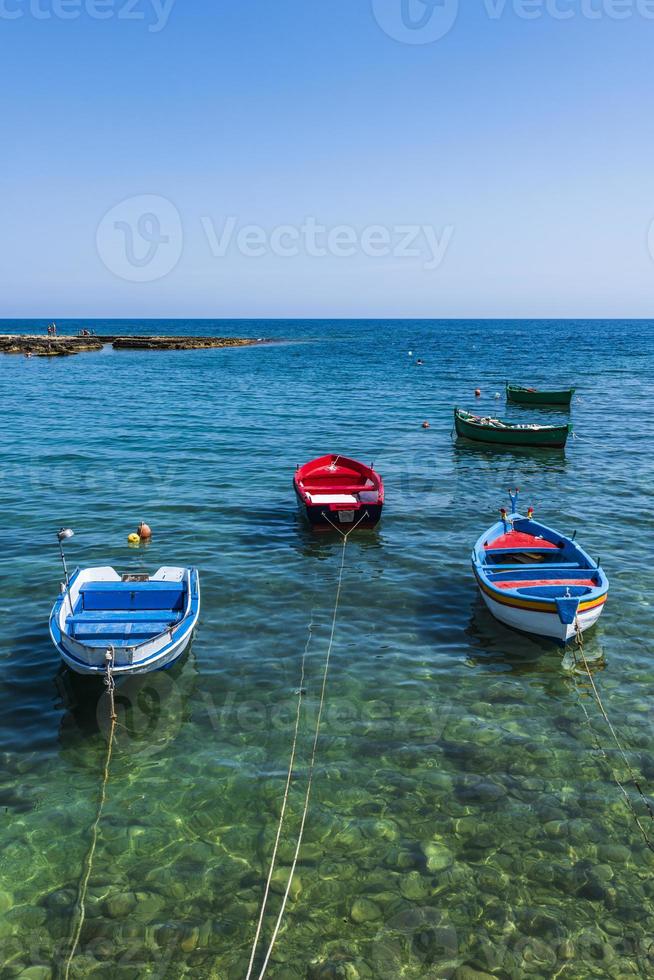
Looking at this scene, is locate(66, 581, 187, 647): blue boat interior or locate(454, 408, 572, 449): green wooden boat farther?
locate(454, 408, 572, 449): green wooden boat

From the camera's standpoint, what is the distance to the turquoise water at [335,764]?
8.70m

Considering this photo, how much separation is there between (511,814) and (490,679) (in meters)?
3.98

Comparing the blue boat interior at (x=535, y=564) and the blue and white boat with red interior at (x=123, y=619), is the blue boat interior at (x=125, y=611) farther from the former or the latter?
the blue boat interior at (x=535, y=564)

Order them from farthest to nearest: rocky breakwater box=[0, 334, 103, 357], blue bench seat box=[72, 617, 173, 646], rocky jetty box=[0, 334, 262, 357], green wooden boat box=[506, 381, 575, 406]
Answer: rocky jetty box=[0, 334, 262, 357] → rocky breakwater box=[0, 334, 103, 357] → green wooden boat box=[506, 381, 575, 406] → blue bench seat box=[72, 617, 173, 646]

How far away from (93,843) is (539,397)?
49.9 m

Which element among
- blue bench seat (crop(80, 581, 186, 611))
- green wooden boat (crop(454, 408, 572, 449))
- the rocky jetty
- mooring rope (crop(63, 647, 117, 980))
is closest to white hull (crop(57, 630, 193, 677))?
mooring rope (crop(63, 647, 117, 980))

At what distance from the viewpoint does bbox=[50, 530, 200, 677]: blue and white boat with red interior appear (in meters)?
12.5

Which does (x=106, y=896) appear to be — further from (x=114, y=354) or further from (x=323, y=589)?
(x=114, y=354)

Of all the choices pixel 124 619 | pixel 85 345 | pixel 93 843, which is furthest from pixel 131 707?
pixel 85 345

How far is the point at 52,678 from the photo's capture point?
14.2 meters

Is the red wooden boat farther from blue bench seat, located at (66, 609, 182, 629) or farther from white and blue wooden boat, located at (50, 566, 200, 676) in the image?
blue bench seat, located at (66, 609, 182, 629)

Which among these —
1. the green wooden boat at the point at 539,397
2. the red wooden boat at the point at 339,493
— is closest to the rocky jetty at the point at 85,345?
the green wooden boat at the point at 539,397

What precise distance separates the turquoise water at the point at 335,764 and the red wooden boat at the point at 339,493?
3.10 feet

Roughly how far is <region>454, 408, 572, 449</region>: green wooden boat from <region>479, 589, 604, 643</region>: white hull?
2318cm
